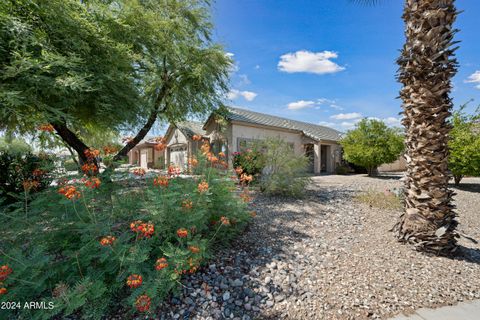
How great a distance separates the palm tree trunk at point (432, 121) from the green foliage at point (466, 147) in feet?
26.4

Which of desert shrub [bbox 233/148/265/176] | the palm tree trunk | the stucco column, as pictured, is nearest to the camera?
the palm tree trunk

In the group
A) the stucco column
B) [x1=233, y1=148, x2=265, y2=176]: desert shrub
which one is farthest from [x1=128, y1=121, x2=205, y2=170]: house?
the stucco column

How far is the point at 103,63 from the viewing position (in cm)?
589

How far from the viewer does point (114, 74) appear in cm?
576

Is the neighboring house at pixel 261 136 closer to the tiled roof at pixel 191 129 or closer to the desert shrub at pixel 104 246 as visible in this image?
the tiled roof at pixel 191 129

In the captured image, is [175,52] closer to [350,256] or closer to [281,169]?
[281,169]

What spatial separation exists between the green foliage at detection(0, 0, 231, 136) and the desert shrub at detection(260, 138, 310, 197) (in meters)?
4.66

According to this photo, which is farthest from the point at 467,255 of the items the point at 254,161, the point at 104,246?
the point at 254,161

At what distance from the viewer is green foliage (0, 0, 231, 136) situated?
14.8ft

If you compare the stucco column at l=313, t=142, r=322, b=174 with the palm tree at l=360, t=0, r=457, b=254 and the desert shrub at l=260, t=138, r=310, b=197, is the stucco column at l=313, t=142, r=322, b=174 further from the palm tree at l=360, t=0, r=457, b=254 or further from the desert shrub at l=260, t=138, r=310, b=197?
the palm tree at l=360, t=0, r=457, b=254

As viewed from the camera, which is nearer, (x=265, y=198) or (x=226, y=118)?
(x=265, y=198)

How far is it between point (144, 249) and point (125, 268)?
0.34m

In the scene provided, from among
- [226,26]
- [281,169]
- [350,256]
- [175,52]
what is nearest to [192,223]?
[350,256]

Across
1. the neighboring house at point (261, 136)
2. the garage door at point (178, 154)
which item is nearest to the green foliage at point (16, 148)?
the neighboring house at point (261, 136)
